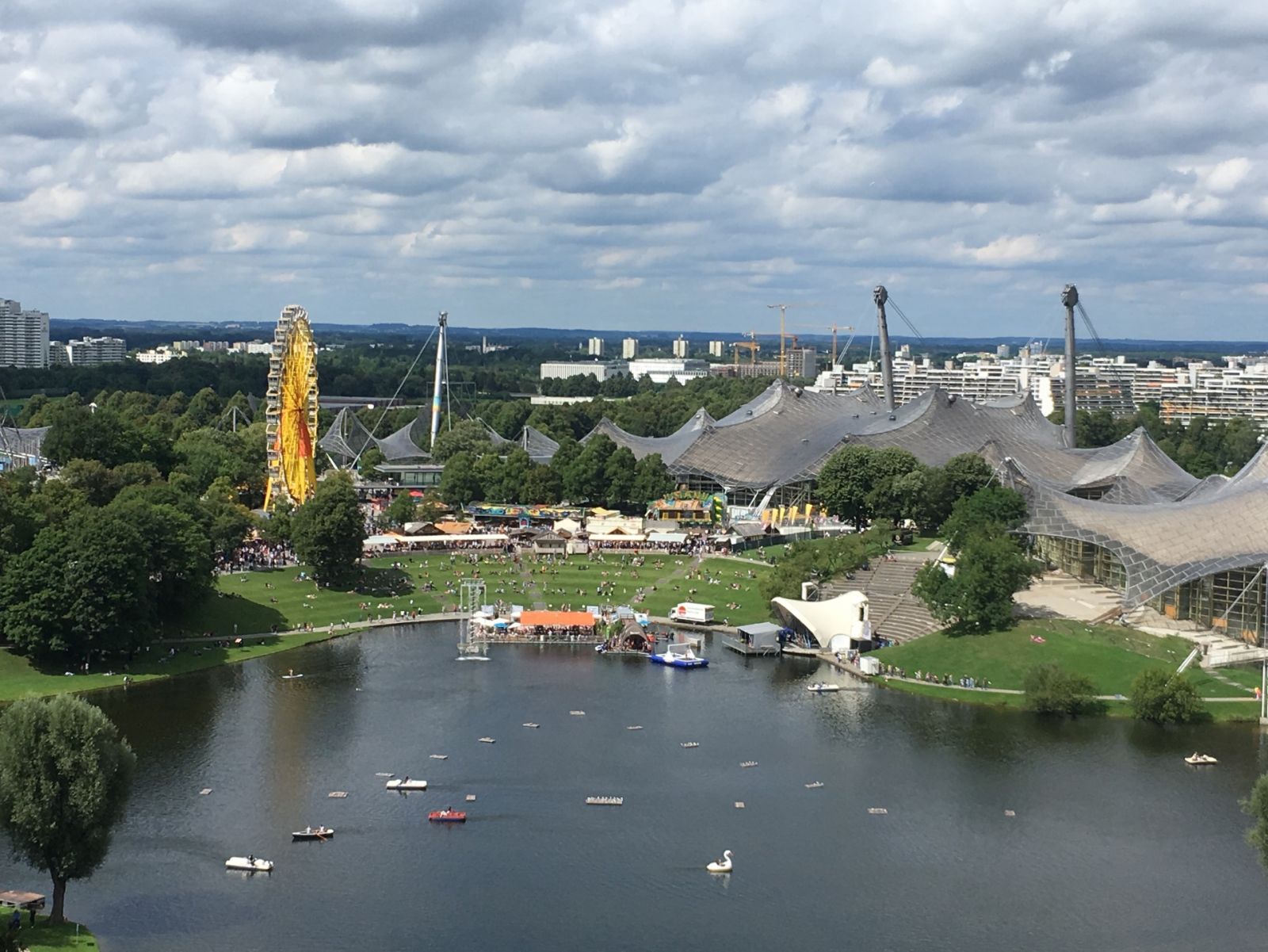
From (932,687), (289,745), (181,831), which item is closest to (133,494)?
(289,745)

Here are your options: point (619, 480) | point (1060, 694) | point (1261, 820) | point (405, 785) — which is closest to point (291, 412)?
point (619, 480)

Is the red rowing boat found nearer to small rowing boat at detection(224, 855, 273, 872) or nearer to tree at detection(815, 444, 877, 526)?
small rowing boat at detection(224, 855, 273, 872)

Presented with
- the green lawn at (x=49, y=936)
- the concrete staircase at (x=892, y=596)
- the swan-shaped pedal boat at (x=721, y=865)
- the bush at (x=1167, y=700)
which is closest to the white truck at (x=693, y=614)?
the concrete staircase at (x=892, y=596)

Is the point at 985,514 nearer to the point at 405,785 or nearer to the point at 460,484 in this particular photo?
the point at 405,785

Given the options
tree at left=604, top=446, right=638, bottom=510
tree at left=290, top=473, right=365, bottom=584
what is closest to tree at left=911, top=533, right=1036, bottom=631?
tree at left=290, top=473, right=365, bottom=584

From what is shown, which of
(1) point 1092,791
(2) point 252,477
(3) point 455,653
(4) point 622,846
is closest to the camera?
(4) point 622,846

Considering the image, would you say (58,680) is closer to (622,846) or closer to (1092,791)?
(622,846)
